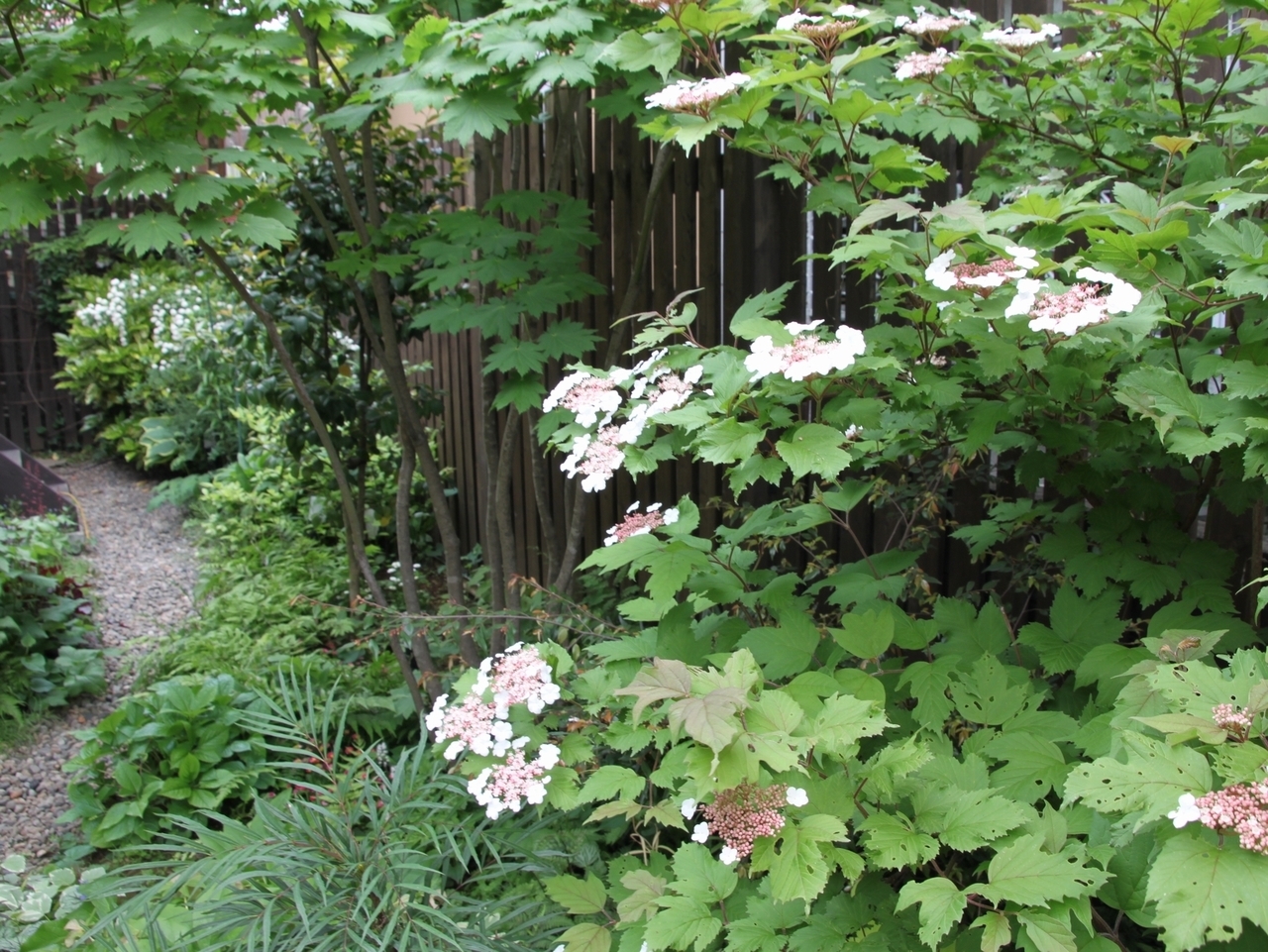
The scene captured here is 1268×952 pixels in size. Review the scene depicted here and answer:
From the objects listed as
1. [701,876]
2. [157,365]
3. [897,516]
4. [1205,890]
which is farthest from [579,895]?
[157,365]

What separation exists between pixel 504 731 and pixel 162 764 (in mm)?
2137

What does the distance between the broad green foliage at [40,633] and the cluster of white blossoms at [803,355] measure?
3676mm

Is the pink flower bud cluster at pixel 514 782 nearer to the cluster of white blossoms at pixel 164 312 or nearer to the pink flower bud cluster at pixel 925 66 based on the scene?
the pink flower bud cluster at pixel 925 66

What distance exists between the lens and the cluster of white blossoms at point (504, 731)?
5.44ft

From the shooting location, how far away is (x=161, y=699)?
3443 millimetres

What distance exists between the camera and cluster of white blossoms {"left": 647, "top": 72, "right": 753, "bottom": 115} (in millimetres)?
1694

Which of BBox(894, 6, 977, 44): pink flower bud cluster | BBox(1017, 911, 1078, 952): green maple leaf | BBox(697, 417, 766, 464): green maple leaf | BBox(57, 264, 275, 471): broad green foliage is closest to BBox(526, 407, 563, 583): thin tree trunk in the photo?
BBox(894, 6, 977, 44): pink flower bud cluster

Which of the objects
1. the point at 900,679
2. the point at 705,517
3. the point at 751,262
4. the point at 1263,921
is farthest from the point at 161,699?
the point at 1263,921

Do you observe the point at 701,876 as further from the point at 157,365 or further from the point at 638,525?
the point at 157,365

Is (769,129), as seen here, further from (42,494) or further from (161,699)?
(42,494)

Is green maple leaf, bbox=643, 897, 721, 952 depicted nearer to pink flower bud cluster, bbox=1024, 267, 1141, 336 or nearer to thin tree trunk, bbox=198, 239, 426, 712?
pink flower bud cluster, bbox=1024, 267, 1141, 336

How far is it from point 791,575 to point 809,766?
0.54 metres

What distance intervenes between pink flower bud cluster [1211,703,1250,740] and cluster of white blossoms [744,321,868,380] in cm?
63

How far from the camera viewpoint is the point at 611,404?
1670 millimetres
